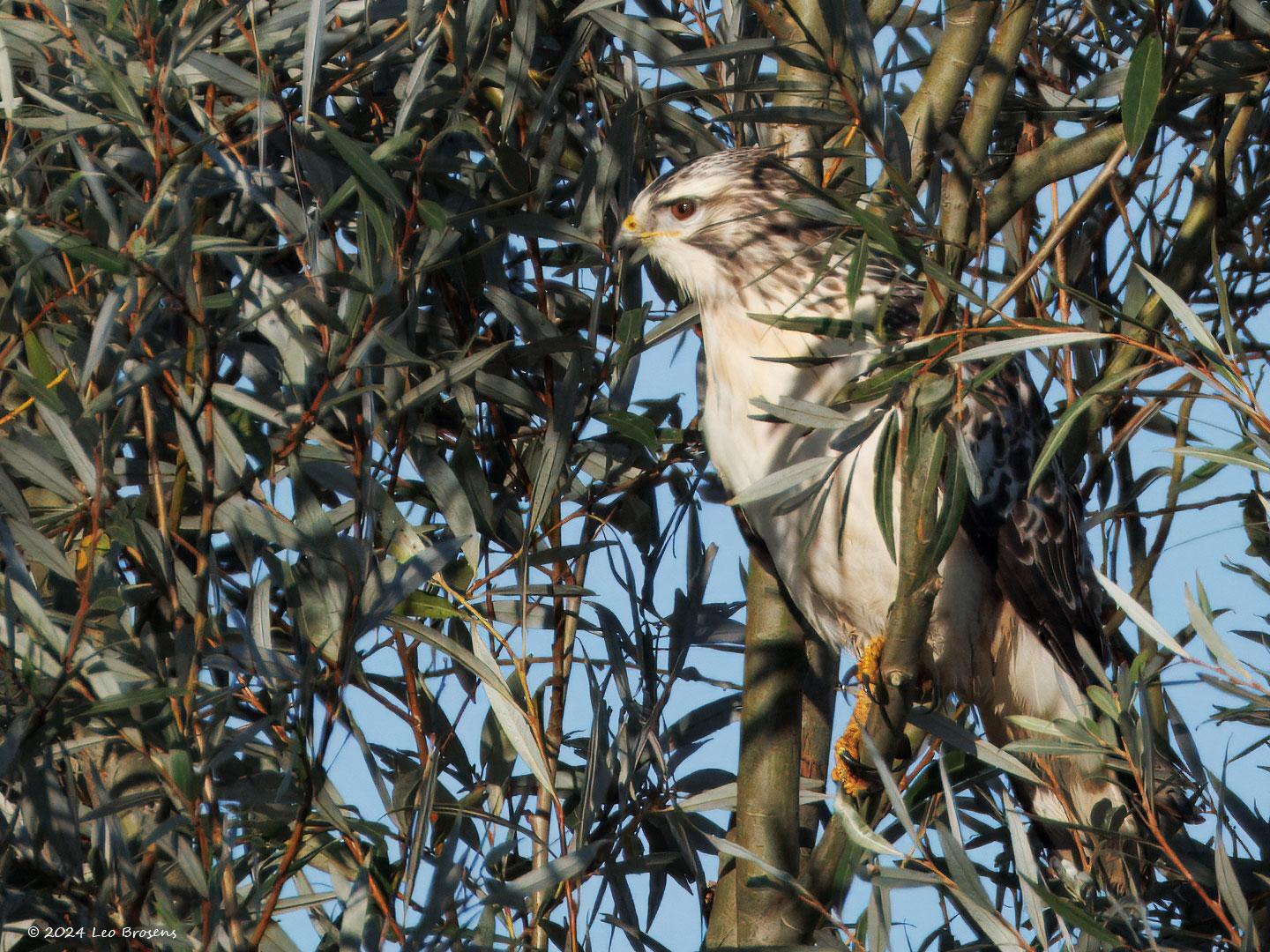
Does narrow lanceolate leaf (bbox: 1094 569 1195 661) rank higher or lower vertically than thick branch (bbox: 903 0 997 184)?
lower

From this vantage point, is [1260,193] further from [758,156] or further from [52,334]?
[52,334]

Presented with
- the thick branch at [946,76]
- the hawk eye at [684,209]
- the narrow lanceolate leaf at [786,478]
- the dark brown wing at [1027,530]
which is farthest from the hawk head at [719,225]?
the narrow lanceolate leaf at [786,478]

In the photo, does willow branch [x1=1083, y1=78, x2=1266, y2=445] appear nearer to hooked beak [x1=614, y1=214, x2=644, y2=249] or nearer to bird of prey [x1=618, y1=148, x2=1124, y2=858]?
bird of prey [x1=618, y1=148, x2=1124, y2=858]

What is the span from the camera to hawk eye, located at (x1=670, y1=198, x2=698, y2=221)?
10.7 feet

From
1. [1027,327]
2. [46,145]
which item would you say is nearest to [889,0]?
[1027,327]

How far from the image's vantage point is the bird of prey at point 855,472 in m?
3.03

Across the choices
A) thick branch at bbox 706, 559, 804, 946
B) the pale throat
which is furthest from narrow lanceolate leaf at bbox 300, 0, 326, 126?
thick branch at bbox 706, 559, 804, 946

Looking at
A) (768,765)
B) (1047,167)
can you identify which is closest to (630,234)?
(1047,167)

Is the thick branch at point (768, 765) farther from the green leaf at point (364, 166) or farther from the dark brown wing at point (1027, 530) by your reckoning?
the green leaf at point (364, 166)

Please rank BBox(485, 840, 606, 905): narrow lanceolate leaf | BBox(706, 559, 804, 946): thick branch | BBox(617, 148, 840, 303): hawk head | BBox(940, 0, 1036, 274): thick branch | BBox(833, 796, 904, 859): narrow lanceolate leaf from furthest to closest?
BBox(617, 148, 840, 303): hawk head, BBox(706, 559, 804, 946): thick branch, BBox(940, 0, 1036, 274): thick branch, BBox(833, 796, 904, 859): narrow lanceolate leaf, BBox(485, 840, 606, 905): narrow lanceolate leaf

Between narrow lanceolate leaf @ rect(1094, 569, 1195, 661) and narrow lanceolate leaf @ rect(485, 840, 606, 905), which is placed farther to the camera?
narrow lanceolate leaf @ rect(485, 840, 606, 905)

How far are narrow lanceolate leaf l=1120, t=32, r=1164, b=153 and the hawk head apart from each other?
59.0 inches

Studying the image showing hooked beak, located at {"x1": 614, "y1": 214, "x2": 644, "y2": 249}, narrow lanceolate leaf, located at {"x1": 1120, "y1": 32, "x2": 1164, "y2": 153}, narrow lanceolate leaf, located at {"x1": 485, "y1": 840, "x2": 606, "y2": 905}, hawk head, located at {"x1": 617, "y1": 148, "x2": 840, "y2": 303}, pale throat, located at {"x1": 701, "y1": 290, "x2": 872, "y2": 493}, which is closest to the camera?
narrow lanceolate leaf, located at {"x1": 1120, "y1": 32, "x2": 1164, "y2": 153}

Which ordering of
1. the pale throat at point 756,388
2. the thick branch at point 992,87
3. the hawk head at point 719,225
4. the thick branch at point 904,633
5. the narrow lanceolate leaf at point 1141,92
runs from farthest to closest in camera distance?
1. the hawk head at point 719,225
2. the pale throat at point 756,388
3. the thick branch at point 992,87
4. the thick branch at point 904,633
5. the narrow lanceolate leaf at point 1141,92
